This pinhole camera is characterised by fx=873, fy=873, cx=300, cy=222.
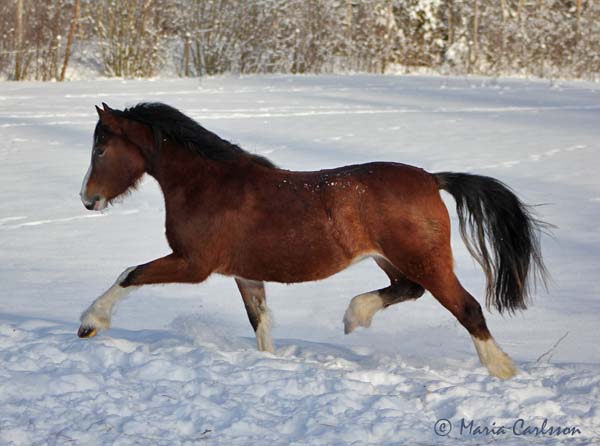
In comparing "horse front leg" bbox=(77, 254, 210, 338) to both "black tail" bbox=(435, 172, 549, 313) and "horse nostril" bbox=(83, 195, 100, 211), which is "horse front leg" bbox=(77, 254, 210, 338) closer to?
"horse nostril" bbox=(83, 195, 100, 211)

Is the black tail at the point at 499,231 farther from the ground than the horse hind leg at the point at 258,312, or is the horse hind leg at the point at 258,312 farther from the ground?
the black tail at the point at 499,231

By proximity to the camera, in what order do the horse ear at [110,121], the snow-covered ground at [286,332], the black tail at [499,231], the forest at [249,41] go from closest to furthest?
1. the snow-covered ground at [286,332]
2. the black tail at [499,231]
3. the horse ear at [110,121]
4. the forest at [249,41]

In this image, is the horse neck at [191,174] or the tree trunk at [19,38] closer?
the horse neck at [191,174]

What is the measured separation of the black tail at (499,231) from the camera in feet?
16.1

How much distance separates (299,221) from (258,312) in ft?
2.48

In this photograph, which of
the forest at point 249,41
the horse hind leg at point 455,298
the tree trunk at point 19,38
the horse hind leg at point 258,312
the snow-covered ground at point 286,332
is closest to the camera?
the snow-covered ground at point 286,332

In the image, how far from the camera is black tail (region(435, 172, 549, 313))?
16.1ft

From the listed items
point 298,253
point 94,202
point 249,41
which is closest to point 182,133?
point 94,202

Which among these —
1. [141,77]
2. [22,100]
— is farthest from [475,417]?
[141,77]

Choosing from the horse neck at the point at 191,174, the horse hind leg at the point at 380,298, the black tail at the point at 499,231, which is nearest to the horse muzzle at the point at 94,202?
the horse neck at the point at 191,174

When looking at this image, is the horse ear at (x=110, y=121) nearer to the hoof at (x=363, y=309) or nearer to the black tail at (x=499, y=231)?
the hoof at (x=363, y=309)

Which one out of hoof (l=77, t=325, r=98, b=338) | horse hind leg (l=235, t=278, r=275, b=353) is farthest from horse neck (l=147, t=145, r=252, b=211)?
hoof (l=77, t=325, r=98, b=338)

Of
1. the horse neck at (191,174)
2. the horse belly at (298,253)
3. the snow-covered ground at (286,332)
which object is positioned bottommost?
the snow-covered ground at (286,332)

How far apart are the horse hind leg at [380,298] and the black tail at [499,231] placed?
426 millimetres
